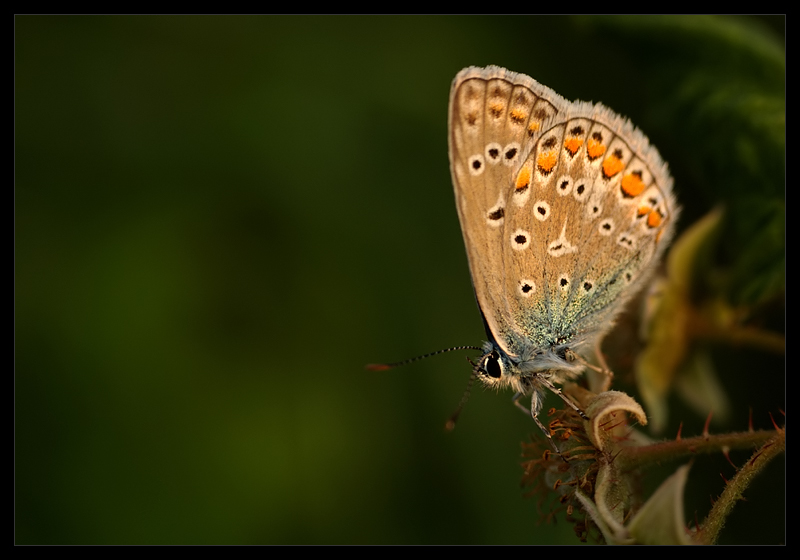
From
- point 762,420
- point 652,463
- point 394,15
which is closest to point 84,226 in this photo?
point 394,15

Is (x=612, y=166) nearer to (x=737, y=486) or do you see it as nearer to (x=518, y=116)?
(x=518, y=116)

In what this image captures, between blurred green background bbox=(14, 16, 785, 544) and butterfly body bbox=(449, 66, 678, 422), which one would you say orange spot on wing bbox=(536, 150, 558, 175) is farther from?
blurred green background bbox=(14, 16, 785, 544)

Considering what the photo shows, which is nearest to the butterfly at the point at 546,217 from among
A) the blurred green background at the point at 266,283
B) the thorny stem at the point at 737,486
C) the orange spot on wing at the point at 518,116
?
the orange spot on wing at the point at 518,116

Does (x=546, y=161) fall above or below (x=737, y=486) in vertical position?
above

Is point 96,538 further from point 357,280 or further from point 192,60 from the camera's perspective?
point 192,60

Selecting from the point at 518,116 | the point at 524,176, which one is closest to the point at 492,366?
the point at 524,176

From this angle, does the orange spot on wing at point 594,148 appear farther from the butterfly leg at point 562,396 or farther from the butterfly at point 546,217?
the butterfly leg at point 562,396

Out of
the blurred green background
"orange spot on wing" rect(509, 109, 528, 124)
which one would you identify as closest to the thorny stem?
"orange spot on wing" rect(509, 109, 528, 124)
